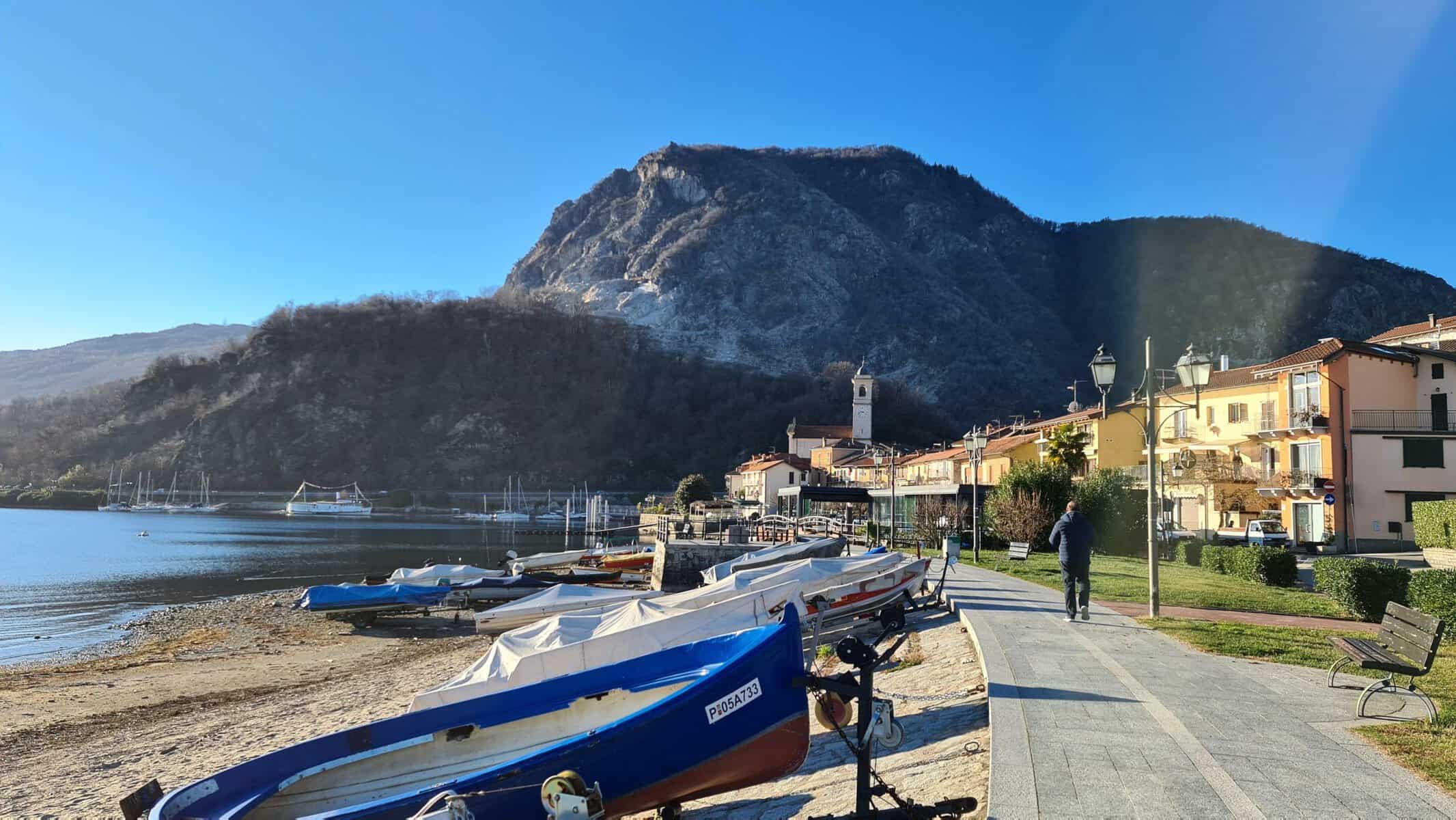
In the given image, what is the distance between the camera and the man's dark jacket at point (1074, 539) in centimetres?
1195

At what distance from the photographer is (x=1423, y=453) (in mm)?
34156

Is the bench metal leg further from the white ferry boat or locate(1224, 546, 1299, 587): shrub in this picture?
the white ferry boat

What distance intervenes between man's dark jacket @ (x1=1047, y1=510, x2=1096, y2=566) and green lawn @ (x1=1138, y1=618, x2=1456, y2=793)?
4.61ft

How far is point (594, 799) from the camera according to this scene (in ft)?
19.8

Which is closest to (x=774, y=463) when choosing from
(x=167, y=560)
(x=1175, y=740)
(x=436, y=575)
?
(x=167, y=560)

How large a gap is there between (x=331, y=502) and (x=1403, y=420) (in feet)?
454

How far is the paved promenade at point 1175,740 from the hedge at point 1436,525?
1613 cm

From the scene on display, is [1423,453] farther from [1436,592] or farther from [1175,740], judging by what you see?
[1175,740]

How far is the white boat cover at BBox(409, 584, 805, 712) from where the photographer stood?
10.8 m

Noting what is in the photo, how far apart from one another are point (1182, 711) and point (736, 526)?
1377 inches

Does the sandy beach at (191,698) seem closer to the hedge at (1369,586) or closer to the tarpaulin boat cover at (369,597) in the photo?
the tarpaulin boat cover at (369,597)

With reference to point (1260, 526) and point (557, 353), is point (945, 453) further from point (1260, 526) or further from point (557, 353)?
point (557, 353)

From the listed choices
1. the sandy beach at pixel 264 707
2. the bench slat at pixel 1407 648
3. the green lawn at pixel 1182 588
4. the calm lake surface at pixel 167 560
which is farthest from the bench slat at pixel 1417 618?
the calm lake surface at pixel 167 560

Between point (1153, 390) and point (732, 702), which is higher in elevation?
point (1153, 390)
